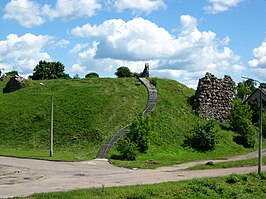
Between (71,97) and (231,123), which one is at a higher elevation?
(71,97)

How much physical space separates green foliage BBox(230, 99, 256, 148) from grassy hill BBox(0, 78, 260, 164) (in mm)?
1349

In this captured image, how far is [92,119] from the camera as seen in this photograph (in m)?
51.4

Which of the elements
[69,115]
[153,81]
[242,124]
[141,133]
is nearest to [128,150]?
[141,133]

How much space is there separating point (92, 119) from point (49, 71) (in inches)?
1682

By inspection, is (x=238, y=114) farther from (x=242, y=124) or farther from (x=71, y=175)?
(x=71, y=175)

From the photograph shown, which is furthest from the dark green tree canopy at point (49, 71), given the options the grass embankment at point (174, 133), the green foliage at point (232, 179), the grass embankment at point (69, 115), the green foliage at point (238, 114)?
the green foliage at point (232, 179)

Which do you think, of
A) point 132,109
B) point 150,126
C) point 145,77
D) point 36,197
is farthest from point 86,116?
point 36,197

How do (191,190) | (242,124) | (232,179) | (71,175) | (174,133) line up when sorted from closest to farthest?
(191,190) < (232,179) < (71,175) < (174,133) < (242,124)

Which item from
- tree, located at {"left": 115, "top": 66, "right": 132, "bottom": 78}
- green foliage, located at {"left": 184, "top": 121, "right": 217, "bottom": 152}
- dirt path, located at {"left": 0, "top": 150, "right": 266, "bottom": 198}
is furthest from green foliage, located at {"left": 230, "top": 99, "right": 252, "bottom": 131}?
tree, located at {"left": 115, "top": 66, "right": 132, "bottom": 78}

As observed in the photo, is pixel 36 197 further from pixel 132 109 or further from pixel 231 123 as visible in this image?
pixel 231 123

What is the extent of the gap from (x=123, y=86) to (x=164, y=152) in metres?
18.5

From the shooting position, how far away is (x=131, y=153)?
4041 cm

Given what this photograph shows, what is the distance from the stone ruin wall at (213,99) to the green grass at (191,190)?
2970 cm

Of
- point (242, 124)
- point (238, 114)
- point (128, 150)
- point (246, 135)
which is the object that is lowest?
point (128, 150)
